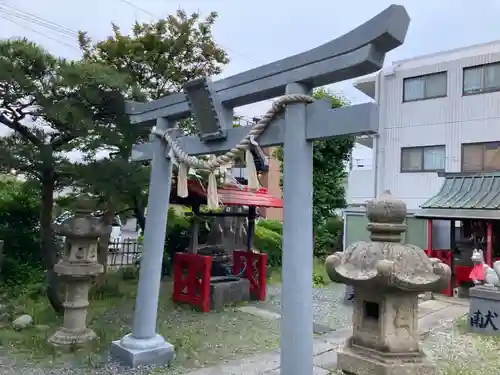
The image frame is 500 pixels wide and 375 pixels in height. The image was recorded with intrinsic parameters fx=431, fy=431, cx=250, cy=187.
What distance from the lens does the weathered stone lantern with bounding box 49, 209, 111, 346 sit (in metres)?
5.92

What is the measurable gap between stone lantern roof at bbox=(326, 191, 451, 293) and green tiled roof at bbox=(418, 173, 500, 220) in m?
7.18

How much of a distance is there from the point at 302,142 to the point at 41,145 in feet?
15.2

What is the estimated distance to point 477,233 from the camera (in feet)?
39.1

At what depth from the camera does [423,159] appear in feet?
51.4

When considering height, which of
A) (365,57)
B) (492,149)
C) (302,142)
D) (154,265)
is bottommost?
(154,265)

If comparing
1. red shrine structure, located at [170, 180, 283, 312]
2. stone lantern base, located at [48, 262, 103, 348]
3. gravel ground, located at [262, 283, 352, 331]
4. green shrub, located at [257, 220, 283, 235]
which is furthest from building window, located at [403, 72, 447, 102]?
stone lantern base, located at [48, 262, 103, 348]

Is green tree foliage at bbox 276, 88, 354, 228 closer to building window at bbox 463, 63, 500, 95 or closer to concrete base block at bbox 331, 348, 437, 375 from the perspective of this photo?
building window at bbox 463, 63, 500, 95

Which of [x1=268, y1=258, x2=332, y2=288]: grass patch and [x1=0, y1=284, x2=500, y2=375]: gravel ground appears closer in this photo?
[x1=0, y1=284, x2=500, y2=375]: gravel ground

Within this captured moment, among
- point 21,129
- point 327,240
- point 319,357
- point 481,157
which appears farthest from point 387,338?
point 327,240

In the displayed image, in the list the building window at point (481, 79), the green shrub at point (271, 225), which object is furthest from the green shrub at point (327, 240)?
the building window at point (481, 79)

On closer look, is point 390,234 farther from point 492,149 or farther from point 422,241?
point 492,149

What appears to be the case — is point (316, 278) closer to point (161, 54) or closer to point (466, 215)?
point (466, 215)

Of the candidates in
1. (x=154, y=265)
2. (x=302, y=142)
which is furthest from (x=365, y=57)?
(x=154, y=265)

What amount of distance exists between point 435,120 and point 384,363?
42.6 ft
